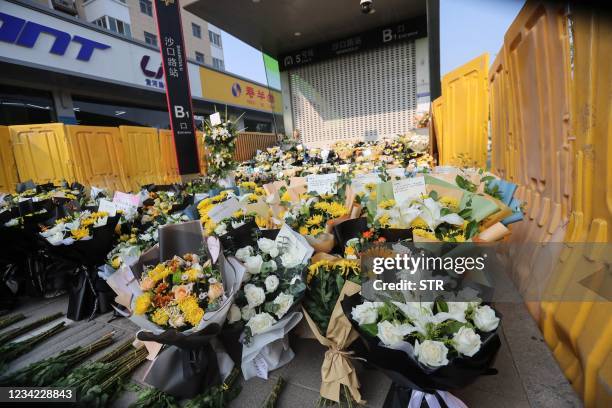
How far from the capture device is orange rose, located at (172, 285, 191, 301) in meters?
1.22

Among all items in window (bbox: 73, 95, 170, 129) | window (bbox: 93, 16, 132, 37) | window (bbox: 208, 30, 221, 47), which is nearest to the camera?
window (bbox: 73, 95, 170, 129)

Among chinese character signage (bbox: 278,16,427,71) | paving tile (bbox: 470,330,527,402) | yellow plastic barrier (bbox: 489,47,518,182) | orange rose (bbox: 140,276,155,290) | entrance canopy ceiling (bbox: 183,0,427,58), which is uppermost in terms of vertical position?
entrance canopy ceiling (bbox: 183,0,427,58)

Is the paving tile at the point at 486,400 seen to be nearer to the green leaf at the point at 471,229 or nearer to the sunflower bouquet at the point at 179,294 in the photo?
the green leaf at the point at 471,229

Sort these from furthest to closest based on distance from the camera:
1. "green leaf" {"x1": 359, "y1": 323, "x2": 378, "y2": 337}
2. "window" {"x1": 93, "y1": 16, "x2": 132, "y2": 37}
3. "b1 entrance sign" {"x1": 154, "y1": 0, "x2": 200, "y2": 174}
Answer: "window" {"x1": 93, "y1": 16, "x2": 132, "y2": 37} → "b1 entrance sign" {"x1": 154, "y1": 0, "x2": 200, "y2": 174} → "green leaf" {"x1": 359, "y1": 323, "x2": 378, "y2": 337}

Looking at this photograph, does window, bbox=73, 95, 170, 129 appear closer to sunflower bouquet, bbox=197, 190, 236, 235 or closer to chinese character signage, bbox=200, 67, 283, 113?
chinese character signage, bbox=200, 67, 283, 113

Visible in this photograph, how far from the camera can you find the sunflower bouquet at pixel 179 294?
3.87ft

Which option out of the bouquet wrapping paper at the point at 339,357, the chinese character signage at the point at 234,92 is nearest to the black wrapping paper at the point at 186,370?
the bouquet wrapping paper at the point at 339,357

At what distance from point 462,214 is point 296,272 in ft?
2.93

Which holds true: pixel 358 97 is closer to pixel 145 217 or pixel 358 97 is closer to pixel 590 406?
pixel 145 217

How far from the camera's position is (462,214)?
1.42 metres

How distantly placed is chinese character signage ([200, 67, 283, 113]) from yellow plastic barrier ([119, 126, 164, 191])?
5.70m

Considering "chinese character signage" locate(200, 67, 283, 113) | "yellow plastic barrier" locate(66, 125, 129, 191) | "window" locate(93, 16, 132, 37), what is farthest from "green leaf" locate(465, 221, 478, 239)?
"window" locate(93, 16, 132, 37)

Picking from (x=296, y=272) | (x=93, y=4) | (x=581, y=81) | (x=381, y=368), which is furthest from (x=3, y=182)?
(x=93, y=4)

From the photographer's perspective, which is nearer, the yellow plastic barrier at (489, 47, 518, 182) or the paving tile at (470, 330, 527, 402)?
the paving tile at (470, 330, 527, 402)
